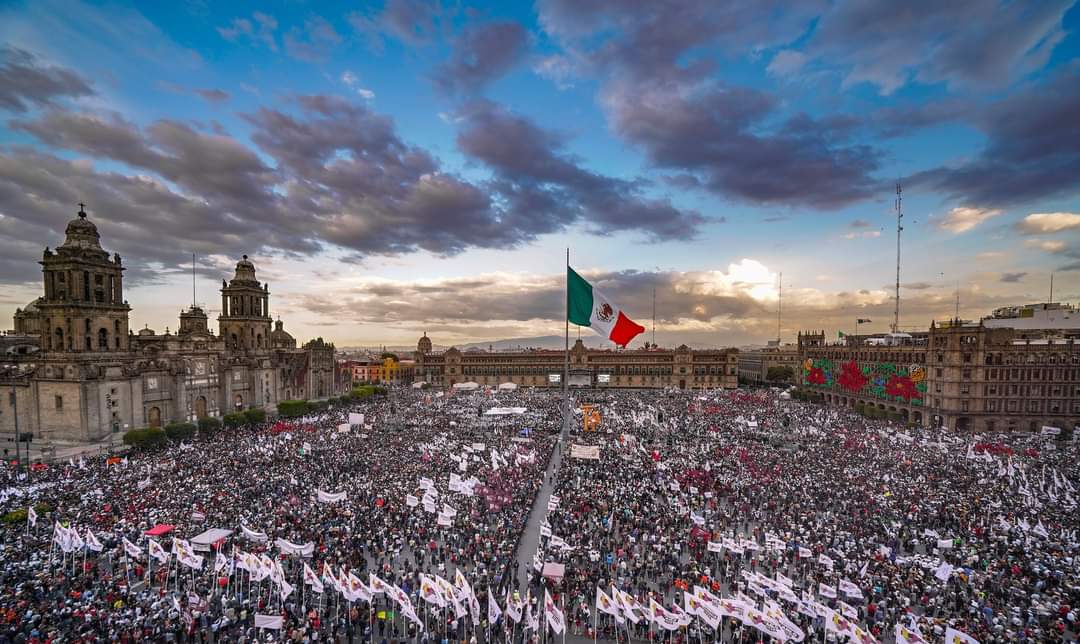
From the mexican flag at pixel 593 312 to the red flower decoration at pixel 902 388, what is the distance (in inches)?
2442

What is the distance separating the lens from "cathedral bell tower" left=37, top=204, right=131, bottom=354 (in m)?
48.6

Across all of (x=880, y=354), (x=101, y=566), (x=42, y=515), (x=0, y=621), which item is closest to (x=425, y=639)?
(x=0, y=621)

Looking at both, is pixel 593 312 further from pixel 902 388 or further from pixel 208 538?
pixel 902 388

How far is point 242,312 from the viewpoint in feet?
251

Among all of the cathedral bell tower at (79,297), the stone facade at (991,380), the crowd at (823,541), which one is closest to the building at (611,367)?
the stone facade at (991,380)

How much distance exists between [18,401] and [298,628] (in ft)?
177

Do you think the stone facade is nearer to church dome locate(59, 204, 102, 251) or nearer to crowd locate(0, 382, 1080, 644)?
crowd locate(0, 382, 1080, 644)

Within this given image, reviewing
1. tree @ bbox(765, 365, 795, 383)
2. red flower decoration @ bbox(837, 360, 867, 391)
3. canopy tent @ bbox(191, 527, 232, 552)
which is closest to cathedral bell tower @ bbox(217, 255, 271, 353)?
canopy tent @ bbox(191, 527, 232, 552)

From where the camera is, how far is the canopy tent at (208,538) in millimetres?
21758

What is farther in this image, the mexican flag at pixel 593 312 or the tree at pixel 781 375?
the tree at pixel 781 375

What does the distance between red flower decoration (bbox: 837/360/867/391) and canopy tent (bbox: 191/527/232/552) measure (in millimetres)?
83768

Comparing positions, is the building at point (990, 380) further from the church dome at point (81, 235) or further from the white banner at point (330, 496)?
the church dome at point (81, 235)

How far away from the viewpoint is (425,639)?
669 inches

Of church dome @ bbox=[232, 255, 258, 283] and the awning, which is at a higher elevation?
church dome @ bbox=[232, 255, 258, 283]
